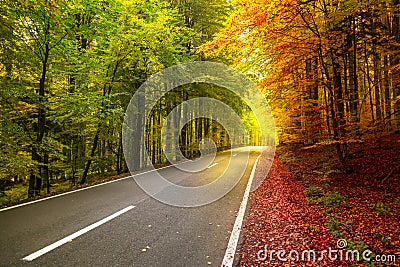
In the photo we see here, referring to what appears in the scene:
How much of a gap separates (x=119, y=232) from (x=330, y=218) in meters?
4.79

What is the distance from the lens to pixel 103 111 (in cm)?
1284

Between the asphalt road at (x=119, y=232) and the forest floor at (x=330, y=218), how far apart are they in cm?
78

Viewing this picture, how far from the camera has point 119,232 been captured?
16.6 ft

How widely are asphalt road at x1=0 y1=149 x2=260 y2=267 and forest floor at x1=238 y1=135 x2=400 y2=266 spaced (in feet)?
2.56

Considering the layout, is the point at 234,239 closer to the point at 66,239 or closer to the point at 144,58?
the point at 66,239

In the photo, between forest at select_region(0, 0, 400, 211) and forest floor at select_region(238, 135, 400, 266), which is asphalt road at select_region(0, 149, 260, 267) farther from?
forest at select_region(0, 0, 400, 211)

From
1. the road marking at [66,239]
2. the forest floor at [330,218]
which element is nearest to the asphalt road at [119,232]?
the road marking at [66,239]

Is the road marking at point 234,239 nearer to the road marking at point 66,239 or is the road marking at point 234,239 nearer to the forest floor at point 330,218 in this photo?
the forest floor at point 330,218

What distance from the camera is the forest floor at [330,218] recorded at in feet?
13.3

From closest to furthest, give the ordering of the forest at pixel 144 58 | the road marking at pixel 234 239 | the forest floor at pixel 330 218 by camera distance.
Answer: the road marking at pixel 234 239 < the forest floor at pixel 330 218 < the forest at pixel 144 58

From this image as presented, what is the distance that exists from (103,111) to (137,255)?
10.2 metres

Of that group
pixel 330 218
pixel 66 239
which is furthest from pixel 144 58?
pixel 330 218

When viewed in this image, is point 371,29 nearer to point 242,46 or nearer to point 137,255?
point 242,46

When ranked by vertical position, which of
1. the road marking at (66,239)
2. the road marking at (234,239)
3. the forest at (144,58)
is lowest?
→ the road marking at (234,239)
